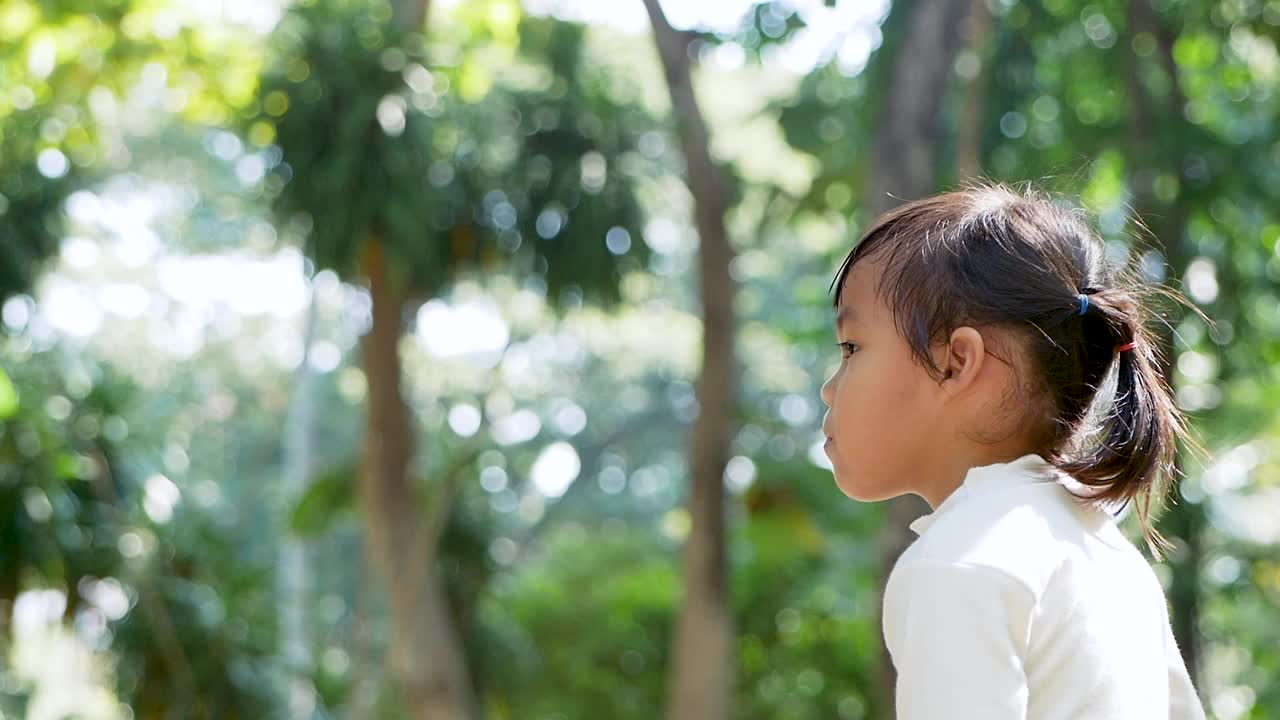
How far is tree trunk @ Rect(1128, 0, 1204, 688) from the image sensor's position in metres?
5.80

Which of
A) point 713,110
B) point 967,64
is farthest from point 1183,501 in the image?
point 713,110

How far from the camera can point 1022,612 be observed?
3.71 feet

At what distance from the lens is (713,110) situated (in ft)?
55.0

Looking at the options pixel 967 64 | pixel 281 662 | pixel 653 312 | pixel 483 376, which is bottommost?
pixel 483 376

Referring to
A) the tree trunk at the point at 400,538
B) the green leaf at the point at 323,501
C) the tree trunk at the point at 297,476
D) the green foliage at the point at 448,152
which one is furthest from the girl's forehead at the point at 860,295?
the tree trunk at the point at 297,476

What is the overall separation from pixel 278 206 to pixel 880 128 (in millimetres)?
2488

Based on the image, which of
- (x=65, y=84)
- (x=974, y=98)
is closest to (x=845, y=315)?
(x=974, y=98)

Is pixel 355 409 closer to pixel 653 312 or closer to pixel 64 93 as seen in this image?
pixel 653 312

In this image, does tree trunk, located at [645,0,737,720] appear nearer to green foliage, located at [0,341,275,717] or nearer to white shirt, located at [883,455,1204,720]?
green foliage, located at [0,341,275,717]

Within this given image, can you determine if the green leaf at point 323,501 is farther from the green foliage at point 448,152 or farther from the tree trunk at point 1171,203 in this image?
the tree trunk at point 1171,203

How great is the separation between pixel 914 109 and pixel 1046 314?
3.85 metres

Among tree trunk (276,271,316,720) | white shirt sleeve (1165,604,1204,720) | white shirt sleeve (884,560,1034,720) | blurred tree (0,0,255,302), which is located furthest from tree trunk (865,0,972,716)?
tree trunk (276,271,316,720)

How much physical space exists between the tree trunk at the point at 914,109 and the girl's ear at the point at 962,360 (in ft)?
11.7

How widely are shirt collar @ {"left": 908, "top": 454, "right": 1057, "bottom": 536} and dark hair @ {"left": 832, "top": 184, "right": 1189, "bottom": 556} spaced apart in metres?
0.03
